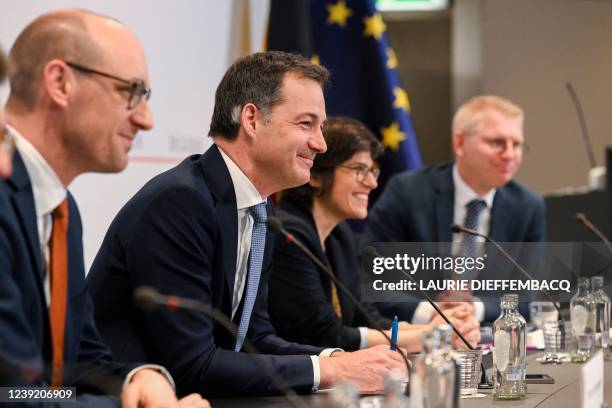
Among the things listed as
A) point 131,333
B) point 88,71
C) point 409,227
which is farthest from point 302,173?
point 409,227

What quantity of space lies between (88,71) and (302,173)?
87 centimetres

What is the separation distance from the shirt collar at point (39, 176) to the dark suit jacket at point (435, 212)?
257cm

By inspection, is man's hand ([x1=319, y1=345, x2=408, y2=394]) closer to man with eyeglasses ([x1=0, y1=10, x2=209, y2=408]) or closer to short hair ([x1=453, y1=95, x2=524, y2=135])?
man with eyeglasses ([x1=0, y1=10, x2=209, y2=408])

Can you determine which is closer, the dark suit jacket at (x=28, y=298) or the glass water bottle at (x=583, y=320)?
the dark suit jacket at (x=28, y=298)

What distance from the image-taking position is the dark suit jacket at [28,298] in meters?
1.61

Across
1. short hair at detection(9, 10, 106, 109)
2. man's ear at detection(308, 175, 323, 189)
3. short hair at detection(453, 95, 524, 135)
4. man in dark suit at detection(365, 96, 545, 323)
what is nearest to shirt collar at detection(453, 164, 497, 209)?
man in dark suit at detection(365, 96, 545, 323)

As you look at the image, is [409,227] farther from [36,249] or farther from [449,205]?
[36,249]

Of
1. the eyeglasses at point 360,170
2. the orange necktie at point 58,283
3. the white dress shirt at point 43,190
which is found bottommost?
the orange necktie at point 58,283

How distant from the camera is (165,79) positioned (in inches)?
152

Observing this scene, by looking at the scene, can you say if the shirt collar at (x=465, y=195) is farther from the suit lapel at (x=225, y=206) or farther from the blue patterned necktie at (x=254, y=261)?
the suit lapel at (x=225, y=206)

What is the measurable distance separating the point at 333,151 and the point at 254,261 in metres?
0.92

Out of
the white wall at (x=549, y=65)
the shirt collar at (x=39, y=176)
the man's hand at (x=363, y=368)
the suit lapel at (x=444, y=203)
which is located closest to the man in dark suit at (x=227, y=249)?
the man's hand at (x=363, y=368)

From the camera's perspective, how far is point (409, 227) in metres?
4.25

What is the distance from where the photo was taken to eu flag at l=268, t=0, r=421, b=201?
512cm
